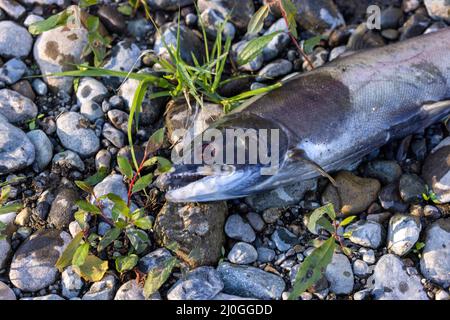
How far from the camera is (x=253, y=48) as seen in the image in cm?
479

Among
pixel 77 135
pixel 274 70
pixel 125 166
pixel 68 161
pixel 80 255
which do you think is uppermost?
pixel 274 70

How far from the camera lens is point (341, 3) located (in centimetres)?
544

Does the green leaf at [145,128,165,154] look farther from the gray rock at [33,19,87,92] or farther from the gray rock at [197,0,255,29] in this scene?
the gray rock at [197,0,255,29]

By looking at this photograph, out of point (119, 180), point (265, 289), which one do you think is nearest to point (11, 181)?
point (119, 180)

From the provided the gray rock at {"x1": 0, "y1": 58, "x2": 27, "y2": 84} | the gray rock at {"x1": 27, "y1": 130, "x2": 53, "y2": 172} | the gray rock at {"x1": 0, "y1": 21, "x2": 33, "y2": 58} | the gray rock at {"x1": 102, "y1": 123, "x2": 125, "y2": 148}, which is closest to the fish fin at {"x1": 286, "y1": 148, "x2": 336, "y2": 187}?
the gray rock at {"x1": 102, "y1": 123, "x2": 125, "y2": 148}

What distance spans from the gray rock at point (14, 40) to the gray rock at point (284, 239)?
9.66ft

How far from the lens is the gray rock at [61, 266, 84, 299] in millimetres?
4160

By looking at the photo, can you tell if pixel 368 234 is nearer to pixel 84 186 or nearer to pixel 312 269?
pixel 312 269

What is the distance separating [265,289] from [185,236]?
29.0 inches

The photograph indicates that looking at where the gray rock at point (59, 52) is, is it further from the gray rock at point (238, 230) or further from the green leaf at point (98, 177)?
the gray rock at point (238, 230)

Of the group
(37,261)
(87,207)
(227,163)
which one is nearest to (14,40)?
(87,207)

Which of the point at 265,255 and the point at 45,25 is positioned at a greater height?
the point at 45,25

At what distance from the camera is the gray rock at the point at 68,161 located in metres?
A: 4.67

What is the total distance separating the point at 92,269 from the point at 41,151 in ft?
4.00
